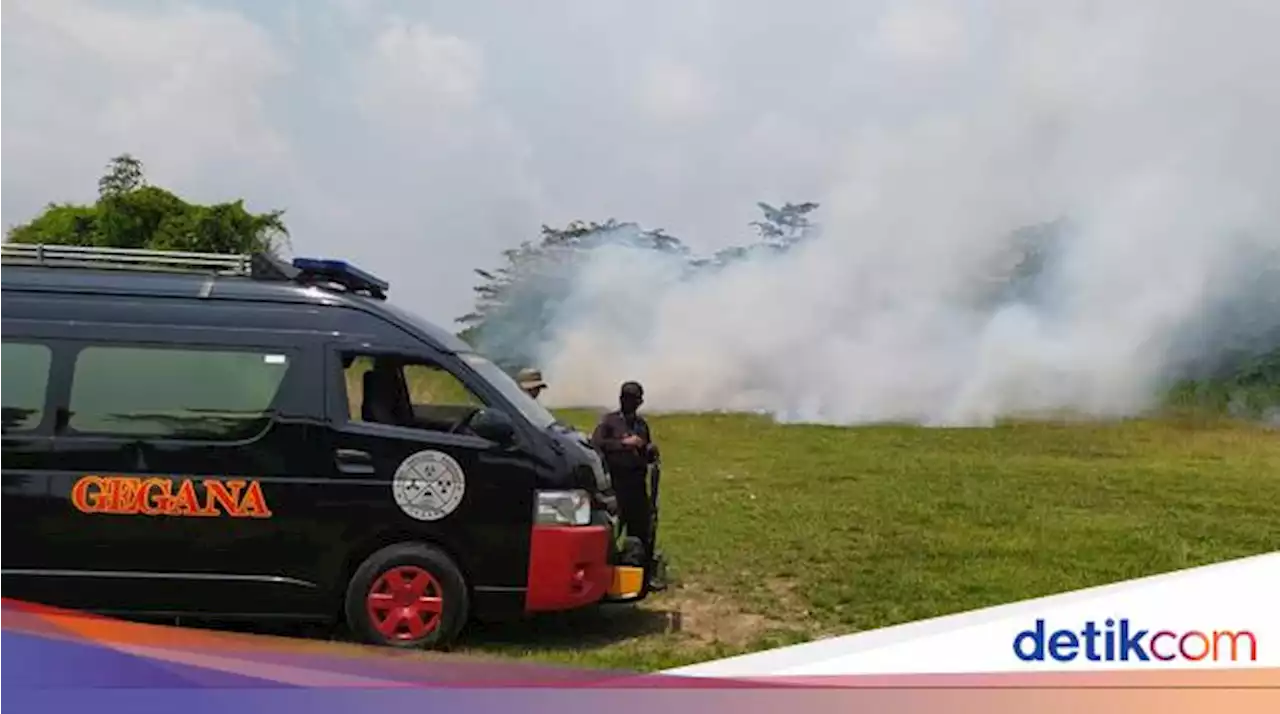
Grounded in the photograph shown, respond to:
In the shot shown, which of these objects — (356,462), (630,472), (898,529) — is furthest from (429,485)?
(898,529)

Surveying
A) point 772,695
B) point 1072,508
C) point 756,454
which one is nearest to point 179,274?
point 772,695

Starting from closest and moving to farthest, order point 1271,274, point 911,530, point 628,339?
point 911,530, point 1271,274, point 628,339

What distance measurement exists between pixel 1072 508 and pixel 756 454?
6604 mm

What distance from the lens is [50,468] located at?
6.74 m

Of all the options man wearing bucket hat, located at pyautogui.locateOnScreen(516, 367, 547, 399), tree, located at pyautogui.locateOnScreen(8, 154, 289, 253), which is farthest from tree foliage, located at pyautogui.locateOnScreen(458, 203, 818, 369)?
man wearing bucket hat, located at pyautogui.locateOnScreen(516, 367, 547, 399)

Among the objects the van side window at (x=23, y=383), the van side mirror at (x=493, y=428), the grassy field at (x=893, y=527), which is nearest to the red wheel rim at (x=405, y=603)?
the grassy field at (x=893, y=527)

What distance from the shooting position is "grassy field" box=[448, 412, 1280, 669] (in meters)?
7.86

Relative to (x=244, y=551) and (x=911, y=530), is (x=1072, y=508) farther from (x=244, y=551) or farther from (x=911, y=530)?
(x=244, y=551)

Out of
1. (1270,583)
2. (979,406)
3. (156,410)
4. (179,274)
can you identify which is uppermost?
(979,406)

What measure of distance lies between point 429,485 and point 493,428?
0.47m

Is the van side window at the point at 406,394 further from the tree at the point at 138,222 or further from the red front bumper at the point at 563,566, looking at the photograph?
the tree at the point at 138,222

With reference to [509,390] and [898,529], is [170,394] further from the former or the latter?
[898,529]

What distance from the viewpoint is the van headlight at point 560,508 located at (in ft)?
23.2

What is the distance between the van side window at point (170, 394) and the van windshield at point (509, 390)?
1139 millimetres
